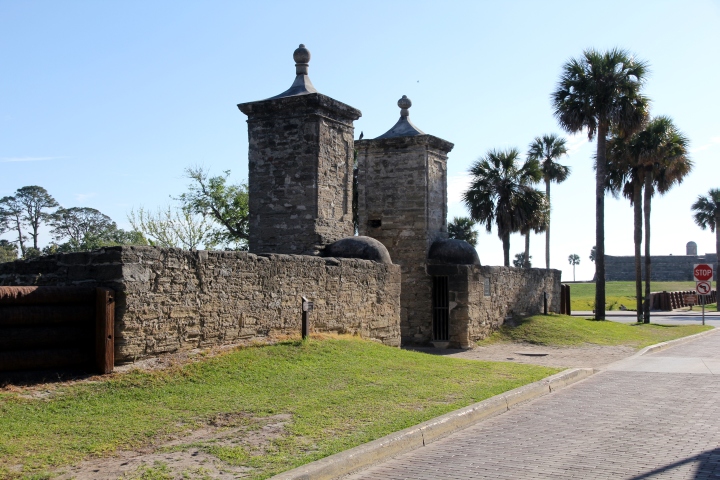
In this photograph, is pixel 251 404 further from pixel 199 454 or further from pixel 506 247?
pixel 506 247

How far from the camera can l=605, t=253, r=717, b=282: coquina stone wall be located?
83.6m

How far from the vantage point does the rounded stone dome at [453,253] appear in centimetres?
1892

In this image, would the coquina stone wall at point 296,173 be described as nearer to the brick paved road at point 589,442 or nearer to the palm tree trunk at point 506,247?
the brick paved road at point 589,442

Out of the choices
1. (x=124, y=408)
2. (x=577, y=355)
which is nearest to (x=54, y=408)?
(x=124, y=408)

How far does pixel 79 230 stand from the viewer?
61219 millimetres

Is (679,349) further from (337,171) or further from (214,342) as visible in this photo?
(214,342)

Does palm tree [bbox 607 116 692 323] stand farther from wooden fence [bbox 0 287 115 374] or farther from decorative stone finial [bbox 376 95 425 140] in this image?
wooden fence [bbox 0 287 115 374]

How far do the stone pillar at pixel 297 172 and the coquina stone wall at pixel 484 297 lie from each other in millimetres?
4003

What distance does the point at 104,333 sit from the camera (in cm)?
782

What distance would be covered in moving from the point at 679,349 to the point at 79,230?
53441 millimetres

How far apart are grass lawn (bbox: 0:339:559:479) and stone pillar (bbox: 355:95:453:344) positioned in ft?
24.2

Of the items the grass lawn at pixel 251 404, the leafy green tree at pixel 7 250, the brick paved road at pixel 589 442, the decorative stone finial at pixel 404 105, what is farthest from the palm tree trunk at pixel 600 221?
the leafy green tree at pixel 7 250

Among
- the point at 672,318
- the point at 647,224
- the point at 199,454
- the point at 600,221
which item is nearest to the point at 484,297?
the point at 600,221

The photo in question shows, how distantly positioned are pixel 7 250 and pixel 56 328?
180ft
